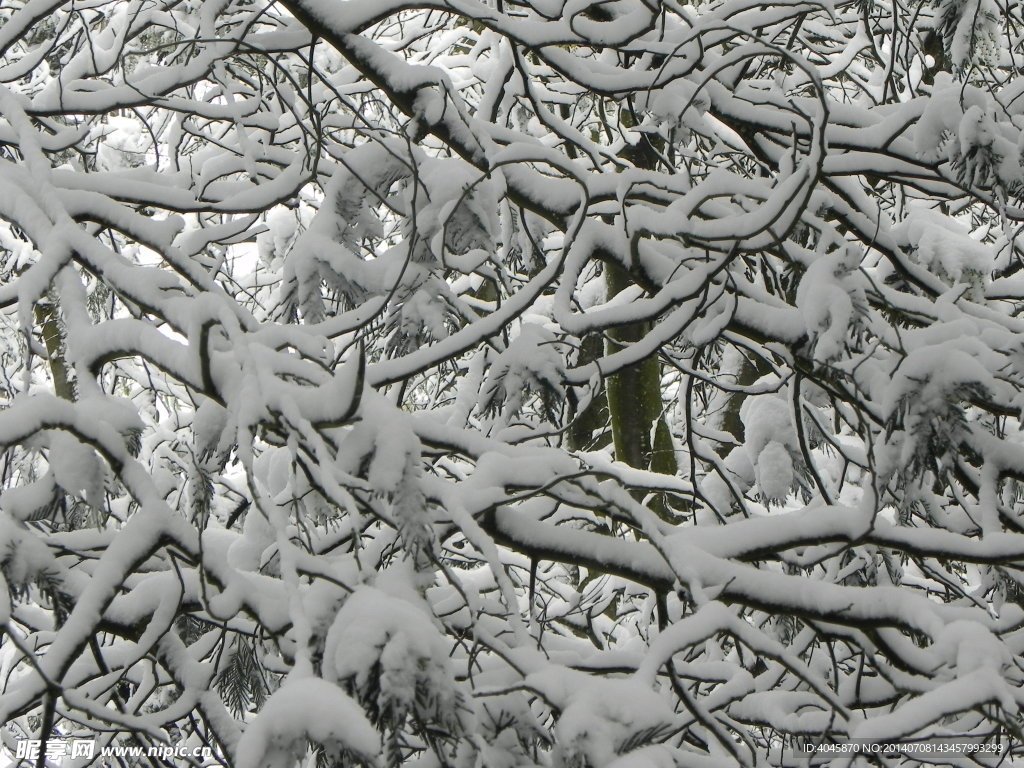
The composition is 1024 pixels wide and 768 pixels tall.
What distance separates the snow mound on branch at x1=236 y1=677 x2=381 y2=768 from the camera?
0.97 m

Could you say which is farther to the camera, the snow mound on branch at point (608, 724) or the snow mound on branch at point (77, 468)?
the snow mound on branch at point (77, 468)

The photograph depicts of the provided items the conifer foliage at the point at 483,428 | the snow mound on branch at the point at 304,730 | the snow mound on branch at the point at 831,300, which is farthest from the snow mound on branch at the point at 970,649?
the snow mound on branch at the point at 304,730

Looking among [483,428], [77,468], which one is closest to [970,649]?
[77,468]

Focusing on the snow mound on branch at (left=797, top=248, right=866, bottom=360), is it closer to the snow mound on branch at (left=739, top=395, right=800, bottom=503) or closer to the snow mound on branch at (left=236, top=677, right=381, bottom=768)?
the snow mound on branch at (left=739, top=395, right=800, bottom=503)

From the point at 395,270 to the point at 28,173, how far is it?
914mm

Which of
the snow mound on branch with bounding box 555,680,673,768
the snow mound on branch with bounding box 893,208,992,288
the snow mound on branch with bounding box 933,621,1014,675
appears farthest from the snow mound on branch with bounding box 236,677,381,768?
the snow mound on branch with bounding box 893,208,992,288

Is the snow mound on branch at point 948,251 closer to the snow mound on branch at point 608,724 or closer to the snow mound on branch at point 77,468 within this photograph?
the snow mound on branch at point 608,724

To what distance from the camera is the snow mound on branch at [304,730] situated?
3.19 ft

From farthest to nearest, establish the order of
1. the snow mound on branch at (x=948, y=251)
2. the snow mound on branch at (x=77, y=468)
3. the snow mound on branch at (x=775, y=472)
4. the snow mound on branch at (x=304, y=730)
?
1. the snow mound on branch at (x=948, y=251)
2. the snow mound on branch at (x=775, y=472)
3. the snow mound on branch at (x=77, y=468)
4. the snow mound on branch at (x=304, y=730)

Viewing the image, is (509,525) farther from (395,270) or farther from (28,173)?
(28,173)

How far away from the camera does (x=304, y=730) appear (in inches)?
38.8

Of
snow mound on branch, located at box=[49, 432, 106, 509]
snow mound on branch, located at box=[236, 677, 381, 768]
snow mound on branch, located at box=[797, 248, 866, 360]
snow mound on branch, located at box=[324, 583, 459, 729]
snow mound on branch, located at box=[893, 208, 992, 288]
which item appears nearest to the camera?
snow mound on branch, located at box=[236, 677, 381, 768]

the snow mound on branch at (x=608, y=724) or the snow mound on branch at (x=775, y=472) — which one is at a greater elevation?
the snow mound on branch at (x=775, y=472)

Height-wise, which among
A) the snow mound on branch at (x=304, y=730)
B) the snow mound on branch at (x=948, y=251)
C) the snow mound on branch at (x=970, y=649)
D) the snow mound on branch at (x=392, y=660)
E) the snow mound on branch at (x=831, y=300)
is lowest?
the snow mound on branch at (x=304, y=730)
